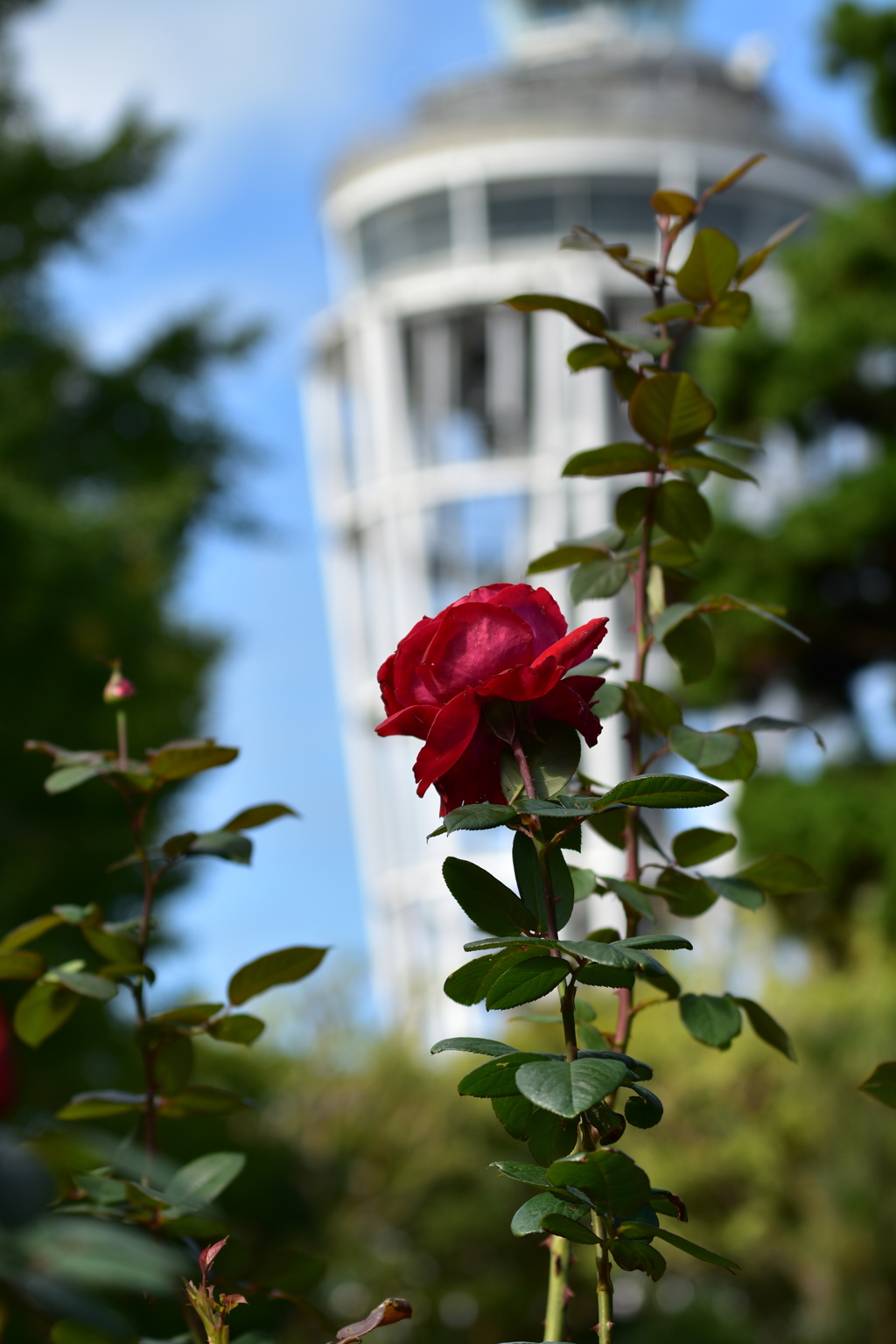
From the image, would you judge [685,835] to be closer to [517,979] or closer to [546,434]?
[517,979]

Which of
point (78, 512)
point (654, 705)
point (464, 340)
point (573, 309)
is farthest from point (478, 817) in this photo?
point (464, 340)

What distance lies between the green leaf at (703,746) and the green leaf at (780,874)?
0.35ft

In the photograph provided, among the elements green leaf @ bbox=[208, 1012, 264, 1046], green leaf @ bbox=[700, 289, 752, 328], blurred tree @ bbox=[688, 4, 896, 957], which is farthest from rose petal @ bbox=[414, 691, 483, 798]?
blurred tree @ bbox=[688, 4, 896, 957]

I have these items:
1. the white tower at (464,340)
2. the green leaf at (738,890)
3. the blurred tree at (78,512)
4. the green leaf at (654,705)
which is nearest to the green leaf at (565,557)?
the green leaf at (654,705)

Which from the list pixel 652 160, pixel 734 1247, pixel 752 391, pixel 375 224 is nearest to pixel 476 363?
pixel 375 224

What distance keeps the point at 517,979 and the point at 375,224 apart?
1752 centimetres

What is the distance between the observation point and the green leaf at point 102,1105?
88 centimetres

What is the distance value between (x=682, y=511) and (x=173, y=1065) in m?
0.47

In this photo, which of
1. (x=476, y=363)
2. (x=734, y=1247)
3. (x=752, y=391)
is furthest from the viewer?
(x=476, y=363)

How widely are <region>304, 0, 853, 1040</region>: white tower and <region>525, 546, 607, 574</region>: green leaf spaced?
559 inches

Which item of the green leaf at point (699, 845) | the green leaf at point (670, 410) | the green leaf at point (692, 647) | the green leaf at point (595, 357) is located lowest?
the green leaf at point (699, 845)

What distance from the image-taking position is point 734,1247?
10367mm

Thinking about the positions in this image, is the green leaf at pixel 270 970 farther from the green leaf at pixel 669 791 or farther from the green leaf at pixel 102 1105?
the green leaf at pixel 669 791

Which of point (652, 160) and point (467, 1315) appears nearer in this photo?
point (467, 1315)
